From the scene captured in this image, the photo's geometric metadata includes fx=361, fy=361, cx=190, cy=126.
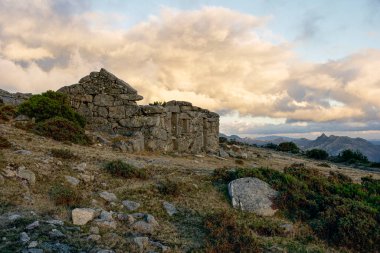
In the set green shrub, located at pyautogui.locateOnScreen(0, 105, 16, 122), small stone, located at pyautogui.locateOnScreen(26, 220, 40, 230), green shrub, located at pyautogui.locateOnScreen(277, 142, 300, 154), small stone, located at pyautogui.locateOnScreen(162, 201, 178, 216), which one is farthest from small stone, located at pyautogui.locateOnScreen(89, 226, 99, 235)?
green shrub, located at pyautogui.locateOnScreen(277, 142, 300, 154)

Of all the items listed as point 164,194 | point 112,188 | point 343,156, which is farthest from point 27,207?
point 343,156

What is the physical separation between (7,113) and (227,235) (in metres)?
16.9

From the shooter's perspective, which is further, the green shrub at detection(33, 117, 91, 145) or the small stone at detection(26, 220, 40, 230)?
the green shrub at detection(33, 117, 91, 145)

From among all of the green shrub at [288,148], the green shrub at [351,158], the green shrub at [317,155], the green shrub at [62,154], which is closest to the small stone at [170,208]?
the green shrub at [62,154]

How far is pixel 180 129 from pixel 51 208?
17.2m

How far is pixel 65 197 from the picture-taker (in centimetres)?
941

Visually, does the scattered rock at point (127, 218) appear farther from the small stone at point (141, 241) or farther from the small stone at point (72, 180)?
the small stone at point (72, 180)

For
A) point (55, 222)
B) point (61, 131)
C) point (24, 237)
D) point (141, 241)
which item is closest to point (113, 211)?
point (55, 222)

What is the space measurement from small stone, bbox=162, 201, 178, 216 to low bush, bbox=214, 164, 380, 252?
123 inches

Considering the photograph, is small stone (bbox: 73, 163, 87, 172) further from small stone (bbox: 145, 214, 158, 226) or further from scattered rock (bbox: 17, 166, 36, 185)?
small stone (bbox: 145, 214, 158, 226)

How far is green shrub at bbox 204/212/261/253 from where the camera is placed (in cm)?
757

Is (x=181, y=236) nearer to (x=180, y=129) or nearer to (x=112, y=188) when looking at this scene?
(x=112, y=188)

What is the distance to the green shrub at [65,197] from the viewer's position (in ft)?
30.5

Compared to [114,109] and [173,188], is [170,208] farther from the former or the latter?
[114,109]
